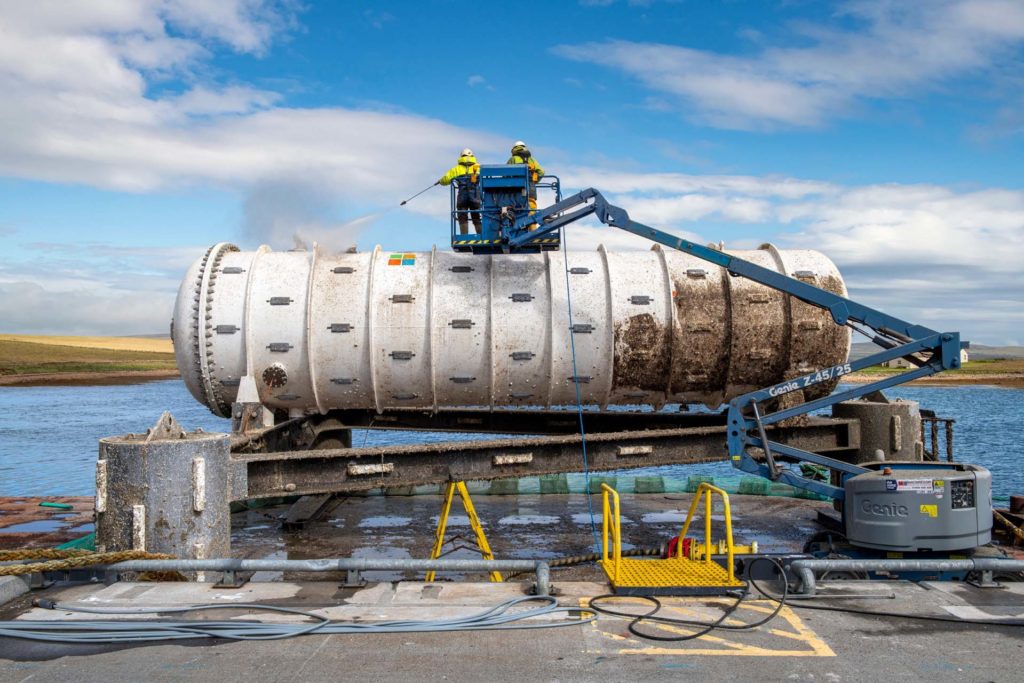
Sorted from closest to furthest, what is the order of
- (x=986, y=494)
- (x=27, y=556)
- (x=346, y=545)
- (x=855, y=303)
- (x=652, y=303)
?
(x=27, y=556) < (x=986, y=494) < (x=855, y=303) < (x=652, y=303) < (x=346, y=545)

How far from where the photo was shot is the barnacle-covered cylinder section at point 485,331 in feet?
38.5

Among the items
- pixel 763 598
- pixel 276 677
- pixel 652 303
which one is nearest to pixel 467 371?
pixel 652 303

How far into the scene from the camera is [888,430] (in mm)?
12609

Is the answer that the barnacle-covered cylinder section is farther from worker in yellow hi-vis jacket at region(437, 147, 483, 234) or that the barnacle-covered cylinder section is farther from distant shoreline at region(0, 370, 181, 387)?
distant shoreline at region(0, 370, 181, 387)

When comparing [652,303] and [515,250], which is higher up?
[515,250]

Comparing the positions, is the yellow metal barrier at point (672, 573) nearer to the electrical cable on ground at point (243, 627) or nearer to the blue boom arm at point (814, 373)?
the electrical cable on ground at point (243, 627)

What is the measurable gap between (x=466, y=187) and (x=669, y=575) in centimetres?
716

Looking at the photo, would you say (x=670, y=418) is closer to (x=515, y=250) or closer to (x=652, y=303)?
(x=652, y=303)

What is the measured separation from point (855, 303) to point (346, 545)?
30.8 ft

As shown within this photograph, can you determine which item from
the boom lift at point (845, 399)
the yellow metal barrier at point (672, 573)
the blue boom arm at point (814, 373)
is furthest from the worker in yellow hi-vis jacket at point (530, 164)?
the yellow metal barrier at point (672, 573)

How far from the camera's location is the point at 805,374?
39.1 feet

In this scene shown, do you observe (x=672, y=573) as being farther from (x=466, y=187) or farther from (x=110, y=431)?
(x=110, y=431)

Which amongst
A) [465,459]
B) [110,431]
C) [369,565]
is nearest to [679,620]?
[369,565]

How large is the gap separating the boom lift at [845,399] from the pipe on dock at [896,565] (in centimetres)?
182
